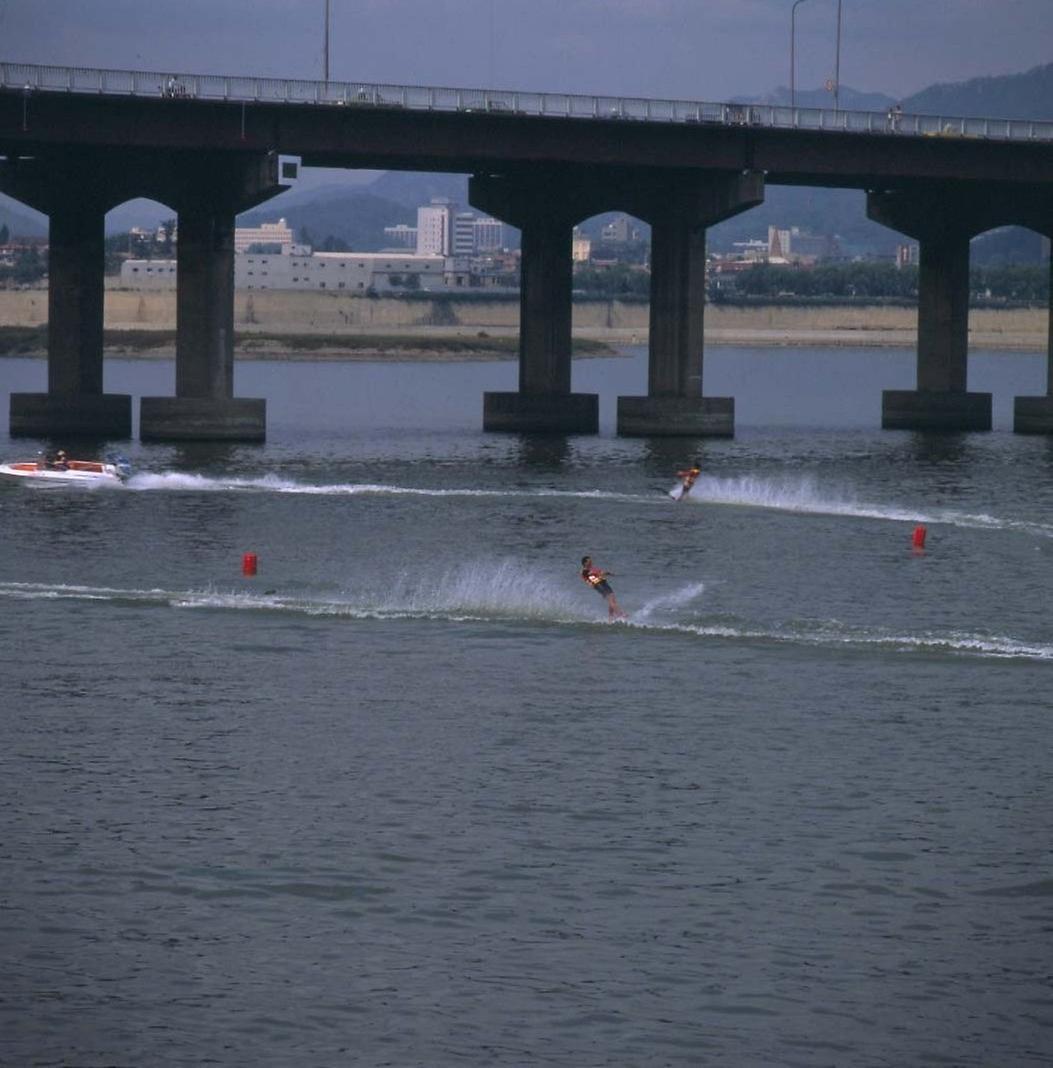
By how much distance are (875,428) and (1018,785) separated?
102m

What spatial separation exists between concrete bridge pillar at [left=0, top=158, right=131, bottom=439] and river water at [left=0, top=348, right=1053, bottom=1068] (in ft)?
131

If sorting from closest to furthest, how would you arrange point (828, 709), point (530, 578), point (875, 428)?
point (828, 709), point (530, 578), point (875, 428)

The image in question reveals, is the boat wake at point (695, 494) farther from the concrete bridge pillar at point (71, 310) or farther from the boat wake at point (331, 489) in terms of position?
the concrete bridge pillar at point (71, 310)

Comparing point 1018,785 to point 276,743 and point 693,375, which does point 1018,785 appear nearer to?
point 276,743

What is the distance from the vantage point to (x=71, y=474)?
8462 centimetres

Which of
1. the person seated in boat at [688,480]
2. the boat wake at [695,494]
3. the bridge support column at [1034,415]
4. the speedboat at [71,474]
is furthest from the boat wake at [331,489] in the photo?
the bridge support column at [1034,415]

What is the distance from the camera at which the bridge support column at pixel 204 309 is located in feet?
349

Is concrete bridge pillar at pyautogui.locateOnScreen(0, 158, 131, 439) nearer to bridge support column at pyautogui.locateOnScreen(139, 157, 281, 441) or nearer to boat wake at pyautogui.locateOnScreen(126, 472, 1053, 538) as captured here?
bridge support column at pyautogui.locateOnScreen(139, 157, 281, 441)

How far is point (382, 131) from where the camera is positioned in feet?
349

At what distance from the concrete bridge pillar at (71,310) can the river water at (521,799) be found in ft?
131

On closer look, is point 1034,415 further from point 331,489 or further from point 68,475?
point 68,475

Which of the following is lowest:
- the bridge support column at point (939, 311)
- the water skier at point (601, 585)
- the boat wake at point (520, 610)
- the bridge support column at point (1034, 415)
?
the boat wake at point (520, 610)

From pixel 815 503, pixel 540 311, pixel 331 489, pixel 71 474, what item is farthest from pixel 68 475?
pixel 540 311

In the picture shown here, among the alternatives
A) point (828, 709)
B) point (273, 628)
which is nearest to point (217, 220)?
point (273, 628)
